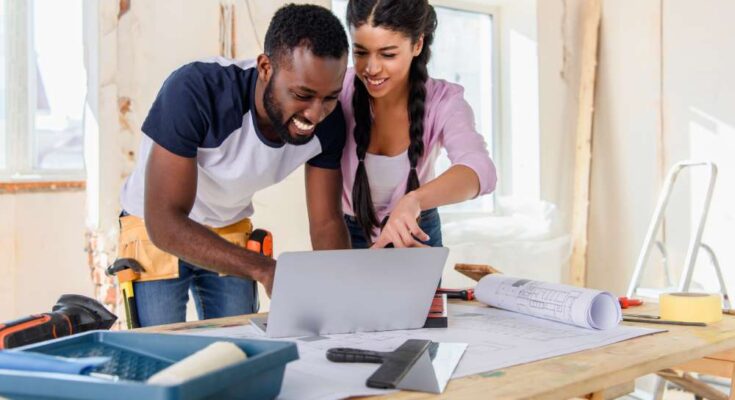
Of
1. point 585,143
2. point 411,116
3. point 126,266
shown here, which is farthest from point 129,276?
point 585,143

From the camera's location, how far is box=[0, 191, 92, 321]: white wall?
264cm

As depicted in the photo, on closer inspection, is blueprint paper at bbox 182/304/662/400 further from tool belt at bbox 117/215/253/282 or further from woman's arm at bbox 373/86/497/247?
tool belt at bbox 117/215/253/282

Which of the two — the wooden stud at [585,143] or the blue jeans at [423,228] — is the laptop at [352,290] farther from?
the wooden stud at [585,143]

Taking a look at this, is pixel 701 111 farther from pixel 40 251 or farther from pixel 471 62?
pixel 40 251

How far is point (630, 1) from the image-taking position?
3463 millimetres

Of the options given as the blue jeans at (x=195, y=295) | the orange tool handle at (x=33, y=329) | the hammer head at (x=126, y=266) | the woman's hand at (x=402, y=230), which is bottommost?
the blue jeans at (x=195, y=295)

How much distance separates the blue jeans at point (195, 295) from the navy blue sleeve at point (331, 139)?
1.23 feet

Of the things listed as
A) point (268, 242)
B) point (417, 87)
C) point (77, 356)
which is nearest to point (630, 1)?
point (417, 87)

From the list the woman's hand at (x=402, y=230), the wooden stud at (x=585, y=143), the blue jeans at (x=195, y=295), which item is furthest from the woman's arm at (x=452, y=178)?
the wooden stud at (x=585, y=143)

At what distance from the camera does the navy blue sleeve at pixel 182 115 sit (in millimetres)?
1491

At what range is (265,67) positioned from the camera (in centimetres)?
155

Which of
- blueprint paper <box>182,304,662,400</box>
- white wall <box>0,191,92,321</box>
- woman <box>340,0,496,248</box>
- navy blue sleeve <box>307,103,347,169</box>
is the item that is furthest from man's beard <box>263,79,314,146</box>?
white wall <box>0,191,92,321</box>

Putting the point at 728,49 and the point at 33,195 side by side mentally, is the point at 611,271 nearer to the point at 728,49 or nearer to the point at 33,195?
the point at 728,49

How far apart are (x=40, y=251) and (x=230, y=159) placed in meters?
1.44
